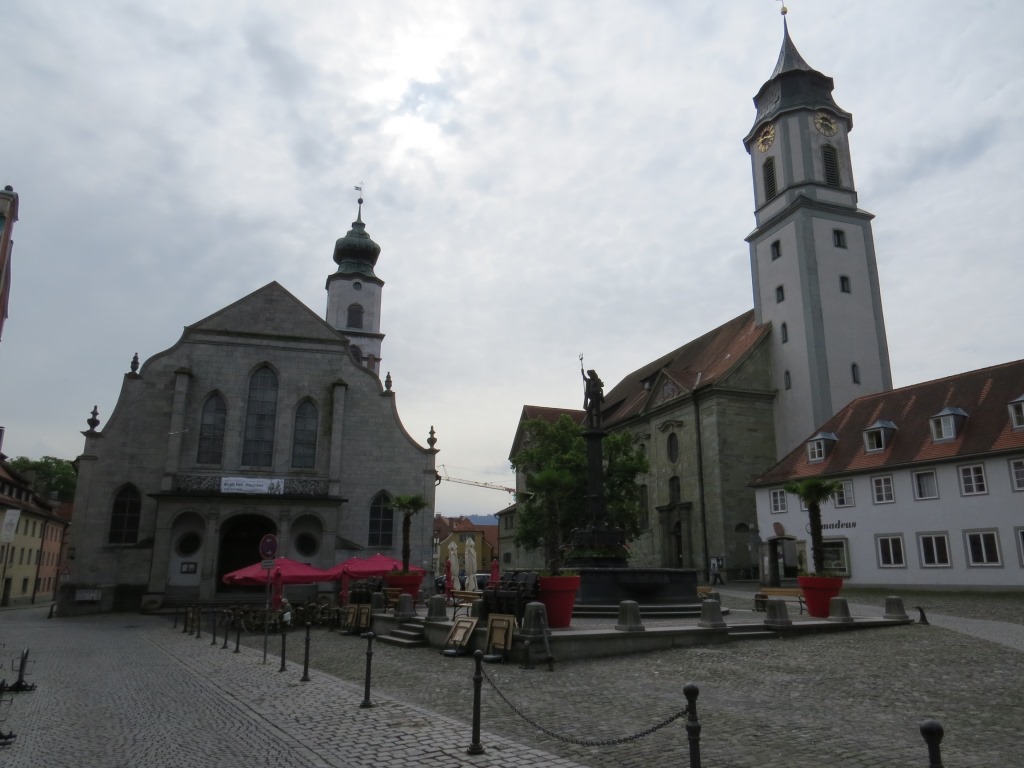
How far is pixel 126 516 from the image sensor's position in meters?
34.1

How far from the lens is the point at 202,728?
916 cm

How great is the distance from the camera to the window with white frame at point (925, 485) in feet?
102

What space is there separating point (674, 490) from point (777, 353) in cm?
1088

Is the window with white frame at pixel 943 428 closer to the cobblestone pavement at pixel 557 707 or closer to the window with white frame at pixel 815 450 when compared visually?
the window with white frame at pixel 815 450

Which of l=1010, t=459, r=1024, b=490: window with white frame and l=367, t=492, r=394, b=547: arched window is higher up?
l=1010, t=459, r=1024, b=490: window with white frame

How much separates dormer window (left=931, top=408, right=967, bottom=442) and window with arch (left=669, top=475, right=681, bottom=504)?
1874 centimetres

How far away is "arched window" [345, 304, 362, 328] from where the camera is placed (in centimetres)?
6719

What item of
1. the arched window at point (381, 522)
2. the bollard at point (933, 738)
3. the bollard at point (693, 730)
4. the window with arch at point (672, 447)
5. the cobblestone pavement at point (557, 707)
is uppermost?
the window with arch at point (672, 447)

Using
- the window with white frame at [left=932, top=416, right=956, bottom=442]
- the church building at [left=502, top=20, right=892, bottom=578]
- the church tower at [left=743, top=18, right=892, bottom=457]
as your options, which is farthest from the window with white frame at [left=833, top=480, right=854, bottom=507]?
the church tower at [left=743, top=18, right=892, bottom=457]

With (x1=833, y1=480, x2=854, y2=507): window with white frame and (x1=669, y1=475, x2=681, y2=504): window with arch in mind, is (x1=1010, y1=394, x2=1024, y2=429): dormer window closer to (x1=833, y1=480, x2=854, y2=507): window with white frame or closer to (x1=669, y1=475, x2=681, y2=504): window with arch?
(x1=833, y1=480, x2=854, y2=507): window with white frame

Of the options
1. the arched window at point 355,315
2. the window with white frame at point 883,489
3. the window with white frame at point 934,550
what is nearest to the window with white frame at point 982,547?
the window with white frame at point 934,550

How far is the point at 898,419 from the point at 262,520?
30310mm

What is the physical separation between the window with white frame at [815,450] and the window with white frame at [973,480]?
7742 mm

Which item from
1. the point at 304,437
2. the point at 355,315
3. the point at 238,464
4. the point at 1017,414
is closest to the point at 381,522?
the point at 304,437
